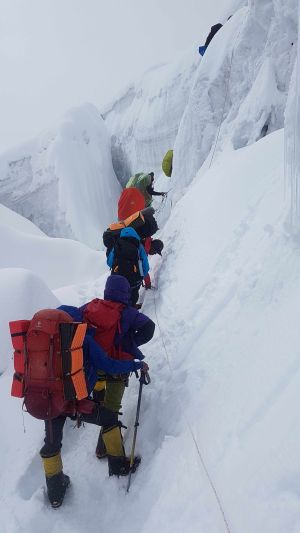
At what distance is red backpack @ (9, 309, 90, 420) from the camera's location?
2.69m

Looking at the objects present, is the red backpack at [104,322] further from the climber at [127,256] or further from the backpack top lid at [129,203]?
the backpack top lid at [129,203]

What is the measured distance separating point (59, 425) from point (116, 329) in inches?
34.2

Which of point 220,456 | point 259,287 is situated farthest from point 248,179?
point 220,456

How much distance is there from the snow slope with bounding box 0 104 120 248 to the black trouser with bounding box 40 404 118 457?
21.5 metres

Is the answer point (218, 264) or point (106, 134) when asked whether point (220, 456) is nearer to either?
point (218, 264)

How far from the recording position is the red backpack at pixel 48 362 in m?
2.69

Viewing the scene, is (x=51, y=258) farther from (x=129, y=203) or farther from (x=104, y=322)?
(x=104, y=322)

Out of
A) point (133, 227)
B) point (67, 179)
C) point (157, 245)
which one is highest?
point (133, 227)

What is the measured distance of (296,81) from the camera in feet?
13.2

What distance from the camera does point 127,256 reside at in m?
5.16

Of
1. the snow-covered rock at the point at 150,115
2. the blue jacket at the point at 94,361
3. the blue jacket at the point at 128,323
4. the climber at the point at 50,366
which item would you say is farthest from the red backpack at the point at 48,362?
the snow-covered rock at the point at 150,115

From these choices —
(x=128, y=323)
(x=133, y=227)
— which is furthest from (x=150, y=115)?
(x=128, y=323)

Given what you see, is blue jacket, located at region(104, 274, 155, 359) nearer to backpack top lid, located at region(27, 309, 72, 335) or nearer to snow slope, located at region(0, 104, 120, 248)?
backpack top lid, located at region(27, 309, 72, 335)

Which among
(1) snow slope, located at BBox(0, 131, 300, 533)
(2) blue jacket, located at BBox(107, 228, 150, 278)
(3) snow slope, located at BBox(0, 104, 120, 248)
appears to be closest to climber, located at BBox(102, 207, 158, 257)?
(2) blue jacket, located at BBox(107, 228, 150, 278)
